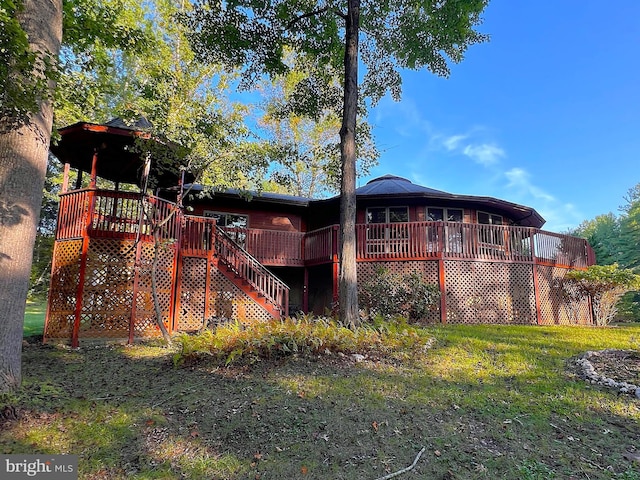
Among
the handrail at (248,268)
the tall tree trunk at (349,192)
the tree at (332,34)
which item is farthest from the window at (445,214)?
the handrail at (248,268)

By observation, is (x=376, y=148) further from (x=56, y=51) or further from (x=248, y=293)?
(x=56, y=51)

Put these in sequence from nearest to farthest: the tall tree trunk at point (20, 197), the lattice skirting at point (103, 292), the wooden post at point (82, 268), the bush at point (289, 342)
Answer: the tall tree trunk at point (20, 197), the bush at point (289, 342), the wooden post at point (82, 268), the lattice skirting at point (103, 292)

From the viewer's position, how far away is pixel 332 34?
10.7 metres

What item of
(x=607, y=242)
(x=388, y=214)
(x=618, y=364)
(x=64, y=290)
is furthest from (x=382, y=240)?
(x=607, y=242)

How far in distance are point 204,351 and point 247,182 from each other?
22.5 feet

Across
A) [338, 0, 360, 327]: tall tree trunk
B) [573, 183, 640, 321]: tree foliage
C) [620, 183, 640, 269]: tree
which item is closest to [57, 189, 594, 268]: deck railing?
[338, 0, 360, 327]: tall tree trunk

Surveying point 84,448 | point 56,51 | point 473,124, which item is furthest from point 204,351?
point 473,124

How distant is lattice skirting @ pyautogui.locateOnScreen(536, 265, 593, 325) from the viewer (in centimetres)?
1191

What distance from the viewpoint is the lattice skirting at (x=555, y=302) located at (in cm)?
1191

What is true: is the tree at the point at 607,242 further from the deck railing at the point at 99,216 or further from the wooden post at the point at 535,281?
the deck railing at the point at 99,216

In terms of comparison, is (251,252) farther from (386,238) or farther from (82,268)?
(82,268)

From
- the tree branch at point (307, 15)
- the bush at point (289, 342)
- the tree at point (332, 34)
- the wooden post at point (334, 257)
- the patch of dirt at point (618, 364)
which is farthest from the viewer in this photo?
the wooden post at point (334, 257)

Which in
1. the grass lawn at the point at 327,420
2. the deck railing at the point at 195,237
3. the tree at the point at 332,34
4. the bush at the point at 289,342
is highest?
the tree at the point at 332,34

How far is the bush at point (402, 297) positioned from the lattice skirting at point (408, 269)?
0.32 m
